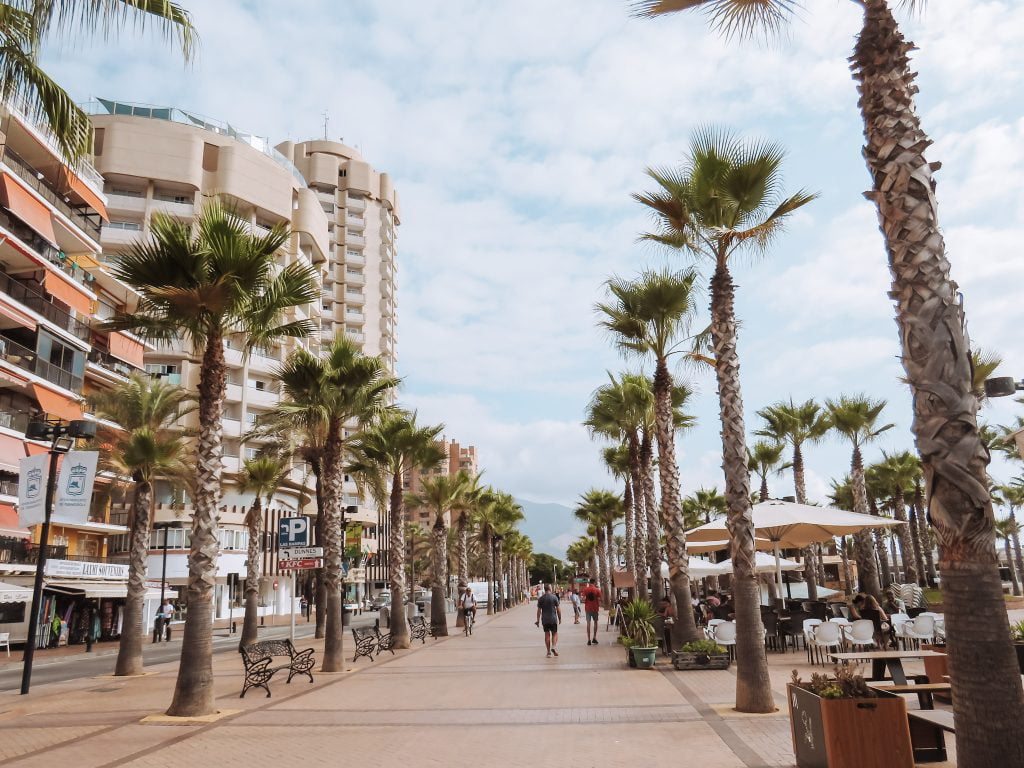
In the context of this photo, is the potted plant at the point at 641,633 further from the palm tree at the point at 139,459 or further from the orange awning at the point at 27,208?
the orange awning at the point at 27,208

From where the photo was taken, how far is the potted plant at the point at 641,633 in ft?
52.4

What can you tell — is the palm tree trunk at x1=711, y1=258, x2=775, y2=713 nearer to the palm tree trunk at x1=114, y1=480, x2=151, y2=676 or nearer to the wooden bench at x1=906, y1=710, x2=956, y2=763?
the wooden bench at x1=906, y1=710, x2=956, y2=763

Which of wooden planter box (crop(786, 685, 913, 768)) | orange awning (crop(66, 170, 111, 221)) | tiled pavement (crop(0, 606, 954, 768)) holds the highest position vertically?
orange awning (crop(66, 170, 111, 221))

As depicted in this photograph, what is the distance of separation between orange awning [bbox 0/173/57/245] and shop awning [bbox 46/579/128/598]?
1509 cm

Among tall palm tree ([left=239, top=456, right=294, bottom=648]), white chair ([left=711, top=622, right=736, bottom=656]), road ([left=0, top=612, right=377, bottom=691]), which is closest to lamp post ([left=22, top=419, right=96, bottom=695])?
road ([left=0, top=612, right=377, bottom=691])

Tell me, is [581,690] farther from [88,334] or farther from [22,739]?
[88,334]

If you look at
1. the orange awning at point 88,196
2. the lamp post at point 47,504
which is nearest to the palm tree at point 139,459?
the lamp post at point 47,504

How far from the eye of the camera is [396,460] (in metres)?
26.7

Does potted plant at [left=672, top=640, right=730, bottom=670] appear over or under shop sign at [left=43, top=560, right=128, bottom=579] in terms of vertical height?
under

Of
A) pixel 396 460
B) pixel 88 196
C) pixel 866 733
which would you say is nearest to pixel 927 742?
pixel 866 733

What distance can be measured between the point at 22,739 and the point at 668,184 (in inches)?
481

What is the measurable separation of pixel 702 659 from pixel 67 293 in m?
33.8

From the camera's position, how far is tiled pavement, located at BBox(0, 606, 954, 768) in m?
8.25

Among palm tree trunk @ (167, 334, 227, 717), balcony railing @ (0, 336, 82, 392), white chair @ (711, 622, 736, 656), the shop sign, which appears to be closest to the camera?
palm tree trunk @ (167, 334, 227, 717)
